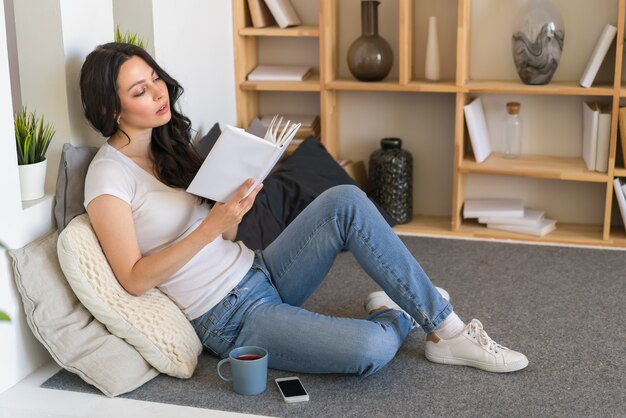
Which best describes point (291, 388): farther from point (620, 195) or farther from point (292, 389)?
point (620, 195)

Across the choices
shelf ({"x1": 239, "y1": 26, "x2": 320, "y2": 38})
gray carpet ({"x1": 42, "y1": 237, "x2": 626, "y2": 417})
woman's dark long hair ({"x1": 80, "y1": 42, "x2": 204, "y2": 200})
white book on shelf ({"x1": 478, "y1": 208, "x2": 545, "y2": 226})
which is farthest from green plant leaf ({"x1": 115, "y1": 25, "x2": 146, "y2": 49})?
white book on shelf ({"x1": 478, "y1": 208, "x2": 545, "y2": 226})

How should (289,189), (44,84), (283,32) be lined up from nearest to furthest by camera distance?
(44,84) → (289,189) → (283,32)

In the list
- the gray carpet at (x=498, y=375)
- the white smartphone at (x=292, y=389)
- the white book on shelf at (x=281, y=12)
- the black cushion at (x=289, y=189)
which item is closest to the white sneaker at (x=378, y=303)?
the gray carpet at (x=498, y=375)

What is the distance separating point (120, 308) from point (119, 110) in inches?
20.4

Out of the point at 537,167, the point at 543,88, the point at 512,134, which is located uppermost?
the point at 543,88

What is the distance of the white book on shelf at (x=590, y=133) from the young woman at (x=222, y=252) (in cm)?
137

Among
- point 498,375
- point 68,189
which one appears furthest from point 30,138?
point 498,375

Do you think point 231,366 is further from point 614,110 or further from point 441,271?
point 614,110

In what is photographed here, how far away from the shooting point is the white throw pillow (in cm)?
221

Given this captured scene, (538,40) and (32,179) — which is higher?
(538,40)

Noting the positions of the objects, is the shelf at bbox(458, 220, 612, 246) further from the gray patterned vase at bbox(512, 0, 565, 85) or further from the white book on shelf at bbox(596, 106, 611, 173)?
the gray patterned vase at bbox(512, 0, 565, 85)

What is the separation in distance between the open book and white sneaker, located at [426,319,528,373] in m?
0.68

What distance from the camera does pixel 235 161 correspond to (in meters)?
2.18

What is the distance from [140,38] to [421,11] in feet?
4.43
